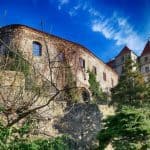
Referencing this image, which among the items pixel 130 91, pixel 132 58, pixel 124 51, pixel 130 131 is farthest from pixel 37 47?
pixel 132 58

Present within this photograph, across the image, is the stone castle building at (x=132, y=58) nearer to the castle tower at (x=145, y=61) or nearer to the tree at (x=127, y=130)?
the castle tower at (x=145, y=61)

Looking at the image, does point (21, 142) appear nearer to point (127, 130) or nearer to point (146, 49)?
point (127, 130)

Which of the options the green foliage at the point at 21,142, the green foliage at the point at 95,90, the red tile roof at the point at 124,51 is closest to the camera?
the green foliage at the point at 21,142

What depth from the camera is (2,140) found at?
1023cm

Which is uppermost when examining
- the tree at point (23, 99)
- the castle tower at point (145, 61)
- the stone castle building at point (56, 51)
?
the castle tower at point (145, 61)

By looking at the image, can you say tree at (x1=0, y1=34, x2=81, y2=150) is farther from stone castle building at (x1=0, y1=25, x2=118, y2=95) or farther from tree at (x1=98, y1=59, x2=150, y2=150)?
stone castle building at (x1=0, y1=25, x2=118, y2=95)

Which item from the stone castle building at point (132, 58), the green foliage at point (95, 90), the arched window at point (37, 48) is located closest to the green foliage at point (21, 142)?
the arched window at point (37, 48)

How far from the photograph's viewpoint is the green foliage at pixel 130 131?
21234 mm

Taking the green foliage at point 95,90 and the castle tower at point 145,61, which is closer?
the green foliage at point 95,90

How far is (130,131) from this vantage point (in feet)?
70.1

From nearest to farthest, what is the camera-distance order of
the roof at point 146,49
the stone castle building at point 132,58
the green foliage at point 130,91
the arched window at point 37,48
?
the green foliage at point 130,91, the arched window at point 37,48, the stone castle building at point 132,58, the roof at point 146,49

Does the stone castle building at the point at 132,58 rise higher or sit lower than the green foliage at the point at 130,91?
higher

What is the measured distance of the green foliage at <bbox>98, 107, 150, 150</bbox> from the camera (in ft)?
69.7

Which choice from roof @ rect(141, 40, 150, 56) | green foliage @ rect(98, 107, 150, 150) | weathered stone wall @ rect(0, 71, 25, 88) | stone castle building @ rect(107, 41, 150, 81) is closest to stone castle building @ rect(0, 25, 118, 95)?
green foliage @ rect(98, 107, 150, 150)
